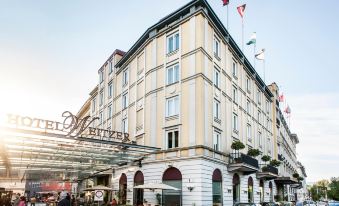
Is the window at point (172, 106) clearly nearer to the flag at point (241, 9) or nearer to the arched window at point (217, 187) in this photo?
the arched window at point (217, 187)

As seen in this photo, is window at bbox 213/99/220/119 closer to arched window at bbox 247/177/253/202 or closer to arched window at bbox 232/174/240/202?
arched window at bbox 232/174/240/202

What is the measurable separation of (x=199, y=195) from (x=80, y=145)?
926 centimetres

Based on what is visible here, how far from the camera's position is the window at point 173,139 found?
29125 millimetres

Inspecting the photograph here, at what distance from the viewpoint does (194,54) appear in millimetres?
28719

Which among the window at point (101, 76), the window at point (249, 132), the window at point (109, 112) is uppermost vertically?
the window at point (101, 76)

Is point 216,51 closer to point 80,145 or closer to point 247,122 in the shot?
point 247,122

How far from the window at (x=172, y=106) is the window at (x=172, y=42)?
427 cm

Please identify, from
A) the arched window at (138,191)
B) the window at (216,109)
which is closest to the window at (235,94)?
the window at (216,109)

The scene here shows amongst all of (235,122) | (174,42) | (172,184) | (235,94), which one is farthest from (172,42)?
(172,184)

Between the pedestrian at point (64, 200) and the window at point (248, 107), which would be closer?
the pedestrian at point (64, 200)

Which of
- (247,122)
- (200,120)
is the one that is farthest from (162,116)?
(247,122)

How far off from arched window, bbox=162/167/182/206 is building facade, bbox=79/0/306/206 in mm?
76

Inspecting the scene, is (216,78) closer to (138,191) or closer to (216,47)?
(216,47)

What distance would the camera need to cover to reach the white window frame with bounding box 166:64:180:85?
99.5 feet
